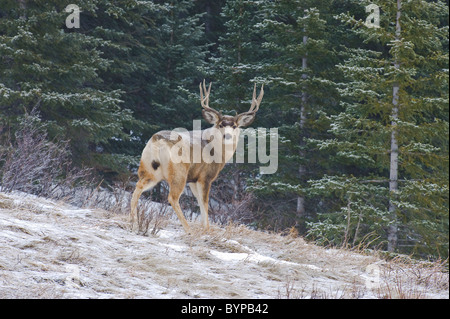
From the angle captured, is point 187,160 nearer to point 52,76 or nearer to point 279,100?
point 52,76

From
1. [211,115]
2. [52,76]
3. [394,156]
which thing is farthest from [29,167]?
[394,156]

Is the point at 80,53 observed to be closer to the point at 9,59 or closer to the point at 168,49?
the point at 9,59

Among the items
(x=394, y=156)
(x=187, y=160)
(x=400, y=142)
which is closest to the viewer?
(x=187, y=160)

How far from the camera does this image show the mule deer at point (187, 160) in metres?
8.09

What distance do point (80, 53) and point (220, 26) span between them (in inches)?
296

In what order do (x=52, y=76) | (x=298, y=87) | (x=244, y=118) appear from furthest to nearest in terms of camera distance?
(x=298, y=87) < (x=52, y=76) < (x=244, y=118)

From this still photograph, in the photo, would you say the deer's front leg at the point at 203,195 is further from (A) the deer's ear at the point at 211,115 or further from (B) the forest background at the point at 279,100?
(B) the forest background at the point at 279,100

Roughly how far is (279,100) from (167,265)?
1285 cm

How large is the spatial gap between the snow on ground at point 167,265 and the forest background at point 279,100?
151 inches

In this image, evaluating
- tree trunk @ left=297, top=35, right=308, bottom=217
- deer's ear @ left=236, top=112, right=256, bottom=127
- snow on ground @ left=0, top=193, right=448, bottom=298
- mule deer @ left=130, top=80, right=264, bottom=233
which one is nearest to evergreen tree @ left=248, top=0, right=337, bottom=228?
tree trunk @ left=297, top=35, right=308, bottom=217

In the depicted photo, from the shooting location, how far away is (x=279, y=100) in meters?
18.1

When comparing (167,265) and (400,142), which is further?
(400,142)

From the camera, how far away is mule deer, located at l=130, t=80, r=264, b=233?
809 centimetres
